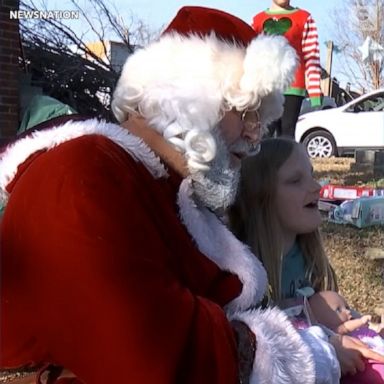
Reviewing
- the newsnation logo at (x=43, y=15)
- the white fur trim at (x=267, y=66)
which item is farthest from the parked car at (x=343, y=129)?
the white fur trim at (x=267, y=66)

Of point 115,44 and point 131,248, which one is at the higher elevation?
point 115,44

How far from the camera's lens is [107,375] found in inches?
56.9

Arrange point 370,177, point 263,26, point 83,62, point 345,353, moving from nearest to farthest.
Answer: point 345,353, point 263,26, point 83,62, point 370,177

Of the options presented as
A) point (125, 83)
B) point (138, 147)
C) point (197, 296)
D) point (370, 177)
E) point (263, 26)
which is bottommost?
point (370, 177)

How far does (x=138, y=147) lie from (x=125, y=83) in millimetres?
238

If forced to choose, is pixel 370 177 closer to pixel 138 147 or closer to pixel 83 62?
pixel 83 62

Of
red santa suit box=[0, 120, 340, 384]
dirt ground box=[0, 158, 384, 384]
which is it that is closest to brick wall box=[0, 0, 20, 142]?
dirt ground box=[0, 158, 384, 384]

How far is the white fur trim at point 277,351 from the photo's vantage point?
1.63 m

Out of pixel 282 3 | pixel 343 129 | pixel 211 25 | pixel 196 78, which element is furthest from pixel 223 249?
pixel 343 129

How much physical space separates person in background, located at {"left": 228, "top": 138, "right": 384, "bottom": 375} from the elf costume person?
55 centimetres

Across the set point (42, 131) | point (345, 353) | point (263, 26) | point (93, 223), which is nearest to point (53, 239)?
point (93, 223)

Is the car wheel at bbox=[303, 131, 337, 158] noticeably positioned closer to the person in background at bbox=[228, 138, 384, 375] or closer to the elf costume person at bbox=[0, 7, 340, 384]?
the person in background at bbox=[228, 138, 384, 375]

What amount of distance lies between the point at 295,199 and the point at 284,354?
897mm

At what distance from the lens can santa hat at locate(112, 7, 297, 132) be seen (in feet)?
5.70
